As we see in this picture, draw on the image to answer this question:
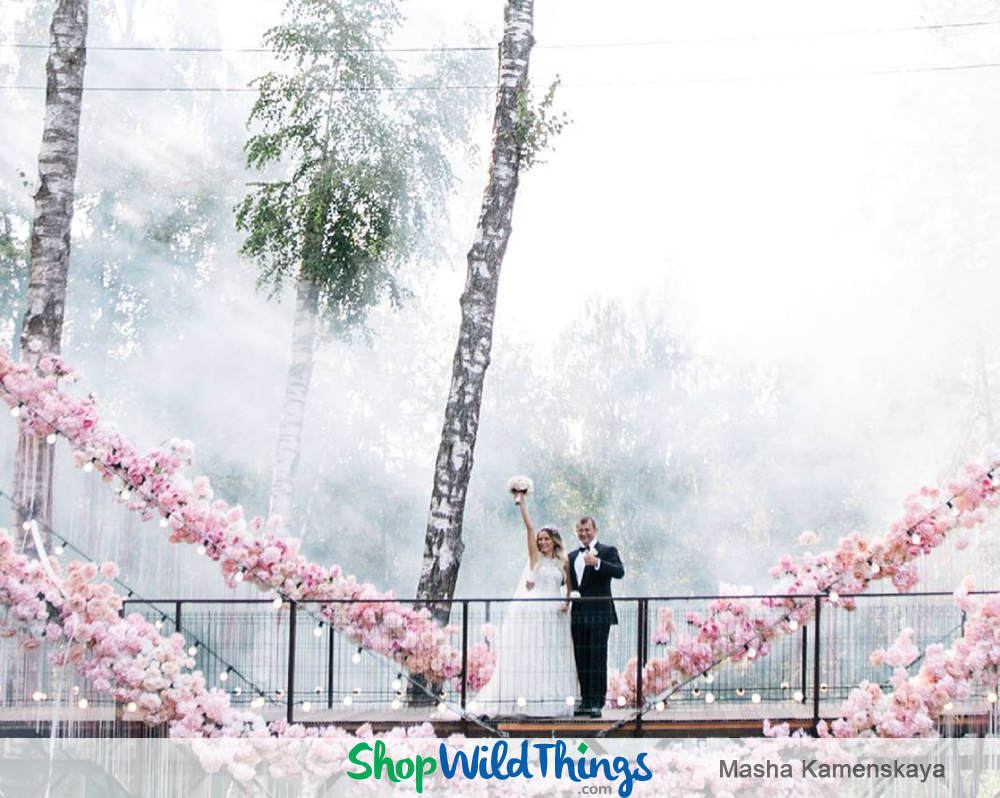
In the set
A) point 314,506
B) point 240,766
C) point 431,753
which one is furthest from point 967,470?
point 314,506

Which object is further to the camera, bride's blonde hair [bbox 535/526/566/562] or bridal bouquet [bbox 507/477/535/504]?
bride's blonde hair [bbox 535/526/566/562]

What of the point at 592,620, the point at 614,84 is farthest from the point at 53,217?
the point at 614,84

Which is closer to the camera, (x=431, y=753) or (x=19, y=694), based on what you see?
(x=431, y=753)

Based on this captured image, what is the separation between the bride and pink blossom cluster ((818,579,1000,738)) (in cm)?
180

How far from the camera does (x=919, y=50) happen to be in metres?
→ 27.3

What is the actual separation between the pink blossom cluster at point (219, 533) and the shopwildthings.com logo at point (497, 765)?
1260 millimetres

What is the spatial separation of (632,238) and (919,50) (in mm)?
7108

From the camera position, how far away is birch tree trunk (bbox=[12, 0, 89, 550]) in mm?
11844

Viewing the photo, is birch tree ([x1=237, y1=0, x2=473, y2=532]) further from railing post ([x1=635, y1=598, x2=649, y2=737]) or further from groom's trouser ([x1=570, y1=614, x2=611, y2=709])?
railing post ([x1=635, y1=598, x2=649, y2=737])

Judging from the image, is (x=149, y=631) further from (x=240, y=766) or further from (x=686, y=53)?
(x=686, y=53)

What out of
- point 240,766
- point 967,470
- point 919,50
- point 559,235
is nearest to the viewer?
point 240,766

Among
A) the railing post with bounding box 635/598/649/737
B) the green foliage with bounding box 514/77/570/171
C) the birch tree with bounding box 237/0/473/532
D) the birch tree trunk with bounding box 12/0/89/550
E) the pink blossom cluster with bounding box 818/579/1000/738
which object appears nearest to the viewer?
the pink blossom cluster with bounding box 818/579/1000/738

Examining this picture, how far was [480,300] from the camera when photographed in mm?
12500

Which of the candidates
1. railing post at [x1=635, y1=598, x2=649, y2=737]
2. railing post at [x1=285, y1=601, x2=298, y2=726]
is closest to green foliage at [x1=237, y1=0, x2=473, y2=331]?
railing post at [x1=285, y1=601, x2=298, y2=726]
